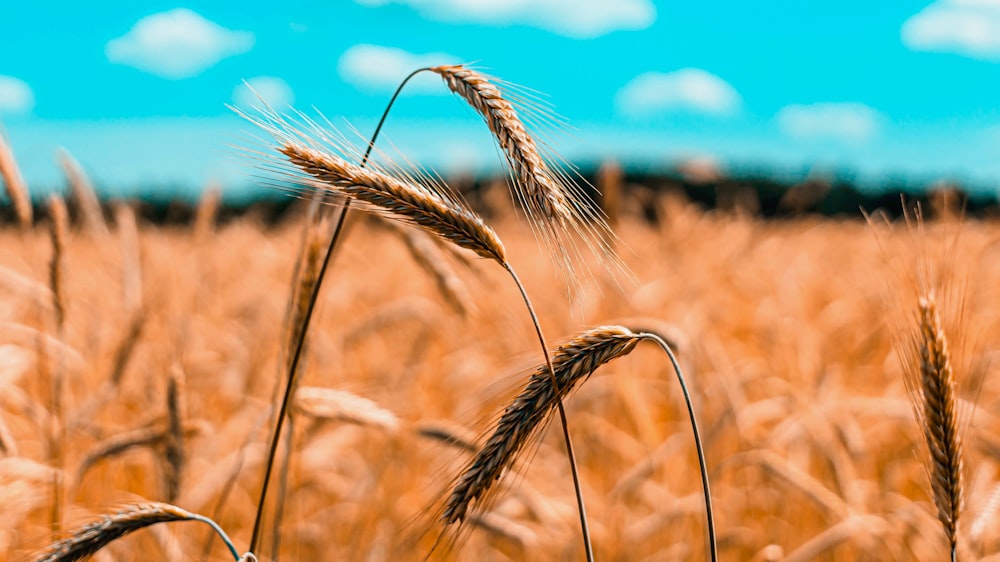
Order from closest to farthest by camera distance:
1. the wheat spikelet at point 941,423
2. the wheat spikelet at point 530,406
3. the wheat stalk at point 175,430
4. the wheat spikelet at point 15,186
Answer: the wheat spikelet at point 530,406
the wheat spikelet at point 941,423
the wheat stalk at point 175,430
the wheat spikelet at point 15,186

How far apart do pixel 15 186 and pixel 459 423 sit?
154 cm

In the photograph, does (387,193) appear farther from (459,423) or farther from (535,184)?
(459,423)

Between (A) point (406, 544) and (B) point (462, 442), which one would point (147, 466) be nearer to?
(A) point (406, 544)

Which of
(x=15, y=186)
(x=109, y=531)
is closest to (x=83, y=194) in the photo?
(x=15, y=186)

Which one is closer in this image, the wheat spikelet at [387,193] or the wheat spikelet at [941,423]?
the wheat spikelet at [387,193]

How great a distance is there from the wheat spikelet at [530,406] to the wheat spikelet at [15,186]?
1.91 meters

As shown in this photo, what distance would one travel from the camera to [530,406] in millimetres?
1043

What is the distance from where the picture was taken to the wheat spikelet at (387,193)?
3.47 ft

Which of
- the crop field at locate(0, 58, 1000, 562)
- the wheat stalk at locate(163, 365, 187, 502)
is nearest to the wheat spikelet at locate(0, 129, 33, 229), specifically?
the crop field at locate(0, 58, 1000, 562)

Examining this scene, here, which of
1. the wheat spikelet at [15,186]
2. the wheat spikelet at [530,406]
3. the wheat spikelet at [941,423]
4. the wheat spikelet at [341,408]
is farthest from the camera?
the wheat spikelet at [15,186]

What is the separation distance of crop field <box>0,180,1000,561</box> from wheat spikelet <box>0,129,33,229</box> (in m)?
0.23

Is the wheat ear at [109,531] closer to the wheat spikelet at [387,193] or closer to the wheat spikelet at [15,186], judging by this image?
the wheat spikelet at [387,193]

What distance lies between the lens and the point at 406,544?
2.53m

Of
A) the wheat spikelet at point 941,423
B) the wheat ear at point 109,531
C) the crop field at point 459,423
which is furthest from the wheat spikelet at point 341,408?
the wheat spikelet at point 941,423
